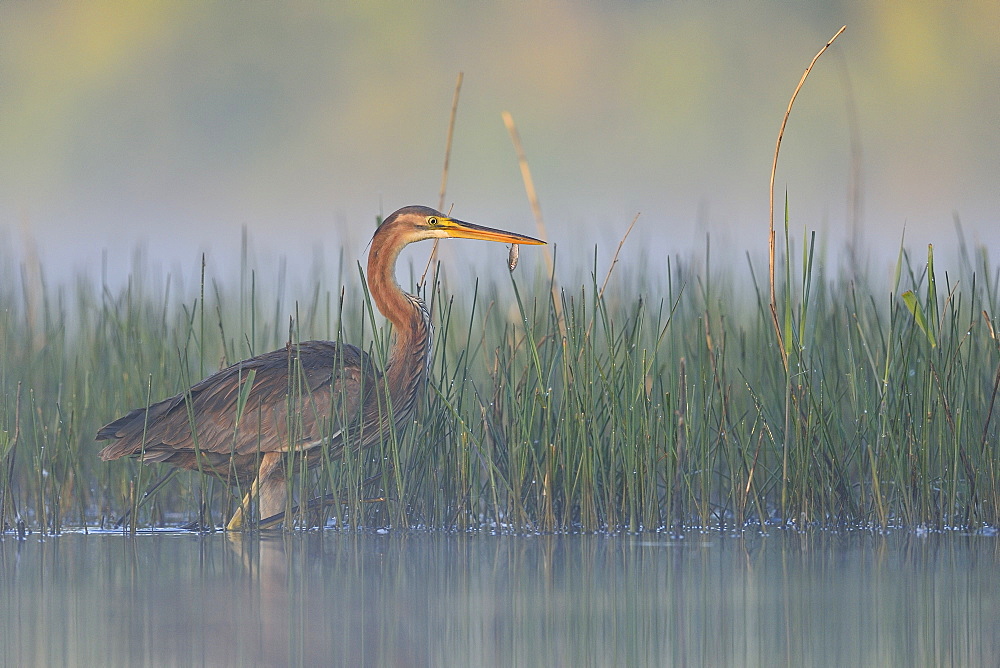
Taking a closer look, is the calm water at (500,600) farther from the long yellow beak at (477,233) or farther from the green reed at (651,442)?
the long yellow beak at (477,233)

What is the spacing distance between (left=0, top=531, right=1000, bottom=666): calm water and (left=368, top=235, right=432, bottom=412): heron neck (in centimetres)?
71

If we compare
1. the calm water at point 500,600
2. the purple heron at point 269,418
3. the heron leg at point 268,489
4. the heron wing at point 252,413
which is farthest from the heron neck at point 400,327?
Answer: the calm water at point 500,600

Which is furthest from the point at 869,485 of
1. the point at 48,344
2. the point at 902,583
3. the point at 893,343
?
the point at 48,344

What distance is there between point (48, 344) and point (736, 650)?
3887mm

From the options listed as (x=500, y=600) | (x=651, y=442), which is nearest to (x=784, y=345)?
(x=651, y=442)

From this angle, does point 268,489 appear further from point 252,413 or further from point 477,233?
point 477,233

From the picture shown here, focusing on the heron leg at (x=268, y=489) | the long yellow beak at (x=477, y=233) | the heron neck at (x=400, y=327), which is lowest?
the heron leg at (x=268, y=489)

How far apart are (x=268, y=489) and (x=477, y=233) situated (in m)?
1.37

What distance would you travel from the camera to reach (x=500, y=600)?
3.57m

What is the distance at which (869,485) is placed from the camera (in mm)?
4910

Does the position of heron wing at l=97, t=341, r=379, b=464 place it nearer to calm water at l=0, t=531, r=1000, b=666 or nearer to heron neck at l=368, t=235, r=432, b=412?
heron neck at l=368, t=235, r=432, b=412

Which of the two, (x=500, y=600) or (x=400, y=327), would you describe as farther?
(x=400, y=327)

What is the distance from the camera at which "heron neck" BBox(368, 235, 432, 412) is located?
5250 millimetres

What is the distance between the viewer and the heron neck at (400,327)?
5.25m
